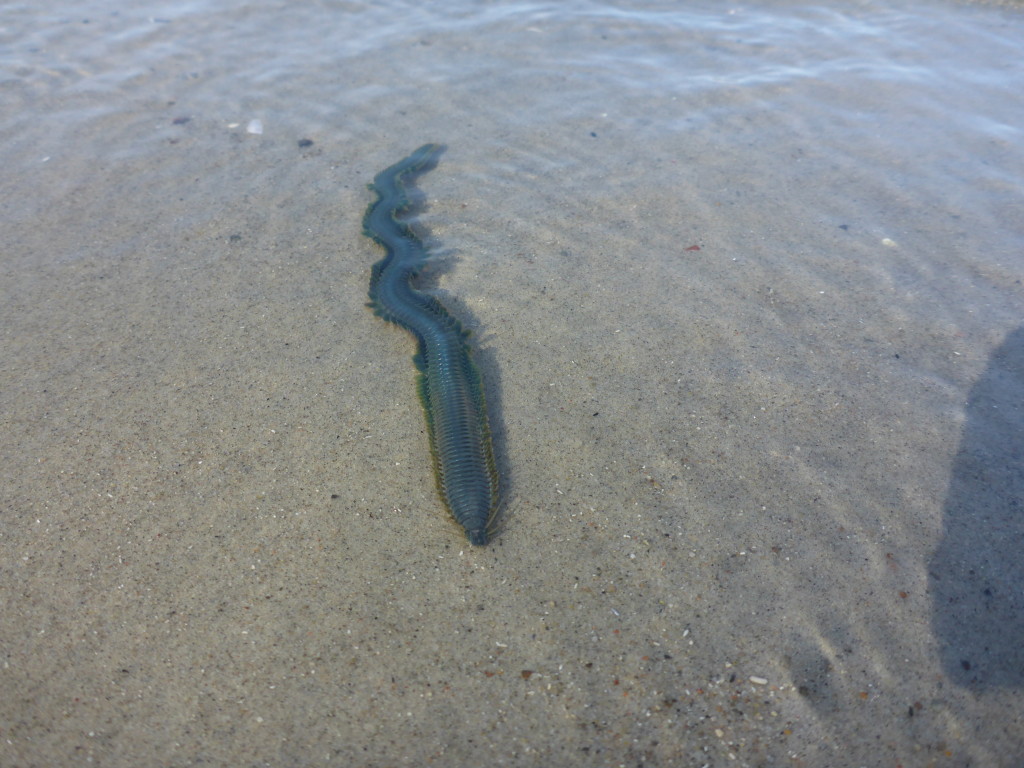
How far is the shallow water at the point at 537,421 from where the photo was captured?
3.88 metres

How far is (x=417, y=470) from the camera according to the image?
503 centimetres

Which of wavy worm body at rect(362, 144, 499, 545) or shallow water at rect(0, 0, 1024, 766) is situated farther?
wavy worm body at rect(362, 144, 499, 545)

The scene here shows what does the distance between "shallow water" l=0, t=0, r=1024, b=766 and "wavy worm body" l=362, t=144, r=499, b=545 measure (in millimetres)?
251

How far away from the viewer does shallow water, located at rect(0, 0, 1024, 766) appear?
3.88m

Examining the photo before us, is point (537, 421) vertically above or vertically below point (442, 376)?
below

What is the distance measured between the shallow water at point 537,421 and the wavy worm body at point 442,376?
0.82 ft

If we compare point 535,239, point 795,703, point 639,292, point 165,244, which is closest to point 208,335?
point 165,244

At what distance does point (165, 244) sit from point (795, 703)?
7354 millimetres

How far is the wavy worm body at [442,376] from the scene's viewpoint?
459 centimetres

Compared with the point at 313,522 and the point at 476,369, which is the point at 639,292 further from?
the point at 313,522

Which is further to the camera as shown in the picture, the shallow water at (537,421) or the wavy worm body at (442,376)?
the wavy worm body at (442,376)

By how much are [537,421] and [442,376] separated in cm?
89

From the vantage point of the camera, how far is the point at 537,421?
536 centimetres

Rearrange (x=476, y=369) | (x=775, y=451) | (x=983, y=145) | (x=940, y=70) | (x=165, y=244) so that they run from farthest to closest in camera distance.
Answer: (x=940, y=70)
(x=983, y=145)
(x=165, y=244)
(x=476, y=369)
(x=775, y=451)
